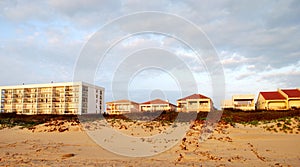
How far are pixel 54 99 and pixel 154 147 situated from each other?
61.8 meters

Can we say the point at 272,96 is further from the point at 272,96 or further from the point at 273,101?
the point at 273,101

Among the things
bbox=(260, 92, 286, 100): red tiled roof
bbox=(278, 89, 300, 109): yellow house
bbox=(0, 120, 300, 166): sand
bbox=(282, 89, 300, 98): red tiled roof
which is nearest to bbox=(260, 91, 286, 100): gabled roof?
bbox=(260, 92, 286, 100): red tiled roof

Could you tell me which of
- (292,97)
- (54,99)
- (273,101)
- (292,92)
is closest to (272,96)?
(273,101)

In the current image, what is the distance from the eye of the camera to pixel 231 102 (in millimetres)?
41438

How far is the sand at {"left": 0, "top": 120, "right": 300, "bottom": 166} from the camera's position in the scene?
291 inches

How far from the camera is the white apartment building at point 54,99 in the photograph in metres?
64.9

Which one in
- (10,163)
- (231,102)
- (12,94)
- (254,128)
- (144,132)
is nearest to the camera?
(10,163)

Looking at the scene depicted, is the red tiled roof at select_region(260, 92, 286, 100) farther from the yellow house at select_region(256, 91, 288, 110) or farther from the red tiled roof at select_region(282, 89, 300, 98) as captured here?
the red tiled roof at select_region(282, 89, 300, 98)

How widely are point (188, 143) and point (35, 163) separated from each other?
6129mm

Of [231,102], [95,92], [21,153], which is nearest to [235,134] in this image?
[21,153]

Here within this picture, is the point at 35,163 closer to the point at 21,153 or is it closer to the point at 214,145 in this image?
the point at 21,153

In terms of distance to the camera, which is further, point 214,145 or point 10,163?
point 214,145

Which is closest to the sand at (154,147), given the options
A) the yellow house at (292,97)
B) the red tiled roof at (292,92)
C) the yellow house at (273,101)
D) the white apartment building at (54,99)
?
the yellow house at (273,101)

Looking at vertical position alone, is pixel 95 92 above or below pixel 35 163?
above
